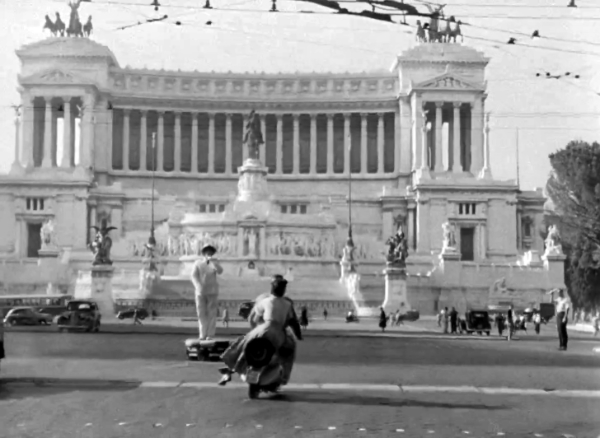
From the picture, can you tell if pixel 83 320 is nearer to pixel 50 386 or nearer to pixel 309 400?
pixel 50 386

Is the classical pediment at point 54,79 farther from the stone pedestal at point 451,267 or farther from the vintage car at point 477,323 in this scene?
the vintage car at point 477,323

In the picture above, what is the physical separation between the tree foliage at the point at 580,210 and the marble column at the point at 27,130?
48.4m

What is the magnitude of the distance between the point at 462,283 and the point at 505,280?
299cm

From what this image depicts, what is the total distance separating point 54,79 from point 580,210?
52.9 metres

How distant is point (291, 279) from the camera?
257ft

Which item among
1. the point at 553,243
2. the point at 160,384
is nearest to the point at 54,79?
the point at 553,243

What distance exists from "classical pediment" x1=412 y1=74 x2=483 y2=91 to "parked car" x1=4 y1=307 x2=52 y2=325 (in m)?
55.5

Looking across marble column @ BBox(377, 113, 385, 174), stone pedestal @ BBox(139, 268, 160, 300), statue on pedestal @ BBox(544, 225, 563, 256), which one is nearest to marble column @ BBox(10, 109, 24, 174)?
stone pedestal @ BBox(139, 268, 160, 300)

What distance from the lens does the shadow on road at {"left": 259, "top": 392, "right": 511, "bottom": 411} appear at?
16.1 m

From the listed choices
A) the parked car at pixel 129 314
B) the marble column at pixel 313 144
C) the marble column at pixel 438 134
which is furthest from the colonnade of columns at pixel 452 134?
the parked car at pixel 129 314

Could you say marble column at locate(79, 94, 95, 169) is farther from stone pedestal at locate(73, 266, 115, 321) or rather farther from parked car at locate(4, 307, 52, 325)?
parked car at locate(4, 307, 52, 325)

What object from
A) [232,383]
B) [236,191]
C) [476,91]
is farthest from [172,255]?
[232,383]

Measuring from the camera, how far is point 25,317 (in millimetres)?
56281

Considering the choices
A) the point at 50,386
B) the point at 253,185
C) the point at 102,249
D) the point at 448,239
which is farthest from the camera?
the point at 253,185
